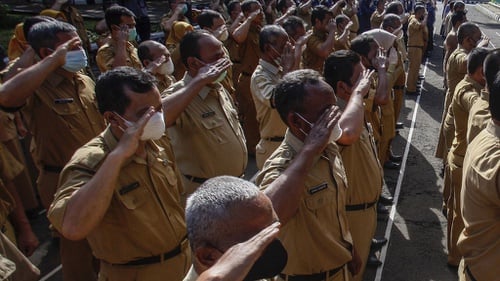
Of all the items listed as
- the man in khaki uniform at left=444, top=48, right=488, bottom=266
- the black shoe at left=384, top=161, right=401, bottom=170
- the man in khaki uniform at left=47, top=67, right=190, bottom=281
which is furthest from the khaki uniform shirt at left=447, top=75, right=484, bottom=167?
the man in khaki uniform at left=47, top=67, right=190, bottom=281

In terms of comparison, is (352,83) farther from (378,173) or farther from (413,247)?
(413,247)

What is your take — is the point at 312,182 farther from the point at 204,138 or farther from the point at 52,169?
the point at 52,169

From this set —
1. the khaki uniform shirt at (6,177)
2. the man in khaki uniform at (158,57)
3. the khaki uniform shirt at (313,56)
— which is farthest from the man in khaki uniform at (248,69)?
the khaki uniform shirt at (6,177)

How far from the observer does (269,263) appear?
177 centimetres

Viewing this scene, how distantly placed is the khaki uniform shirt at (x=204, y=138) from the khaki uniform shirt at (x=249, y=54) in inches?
161

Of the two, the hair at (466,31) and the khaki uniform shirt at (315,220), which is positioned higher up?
the khaki uniform shirt at (315,220)

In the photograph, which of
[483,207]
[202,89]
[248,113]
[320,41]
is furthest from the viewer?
[248,113]

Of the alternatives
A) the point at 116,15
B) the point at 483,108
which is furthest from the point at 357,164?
the point at 116,15

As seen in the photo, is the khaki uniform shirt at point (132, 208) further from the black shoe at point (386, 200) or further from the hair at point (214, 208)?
the black shoe at point (386, 200)

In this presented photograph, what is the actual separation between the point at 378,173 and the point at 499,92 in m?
1.12

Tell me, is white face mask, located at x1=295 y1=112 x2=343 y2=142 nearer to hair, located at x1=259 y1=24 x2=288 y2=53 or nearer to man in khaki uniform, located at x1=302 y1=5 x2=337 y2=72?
hair, located at x1=259 y1=24 x2=288 y2=53

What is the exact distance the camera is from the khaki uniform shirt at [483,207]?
2822 millimetres

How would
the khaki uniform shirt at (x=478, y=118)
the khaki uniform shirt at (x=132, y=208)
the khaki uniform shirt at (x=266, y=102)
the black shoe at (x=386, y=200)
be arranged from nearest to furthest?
1. the khaki uniform shirt at (x=132, y=208)
2. the khaki uniform shirt at (x=478, y=118)
3. the khaki uniform shirt at (x=266, y=102)
4. the black shoe at (x=386, y=200)

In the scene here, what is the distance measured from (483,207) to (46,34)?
349 centimetres
